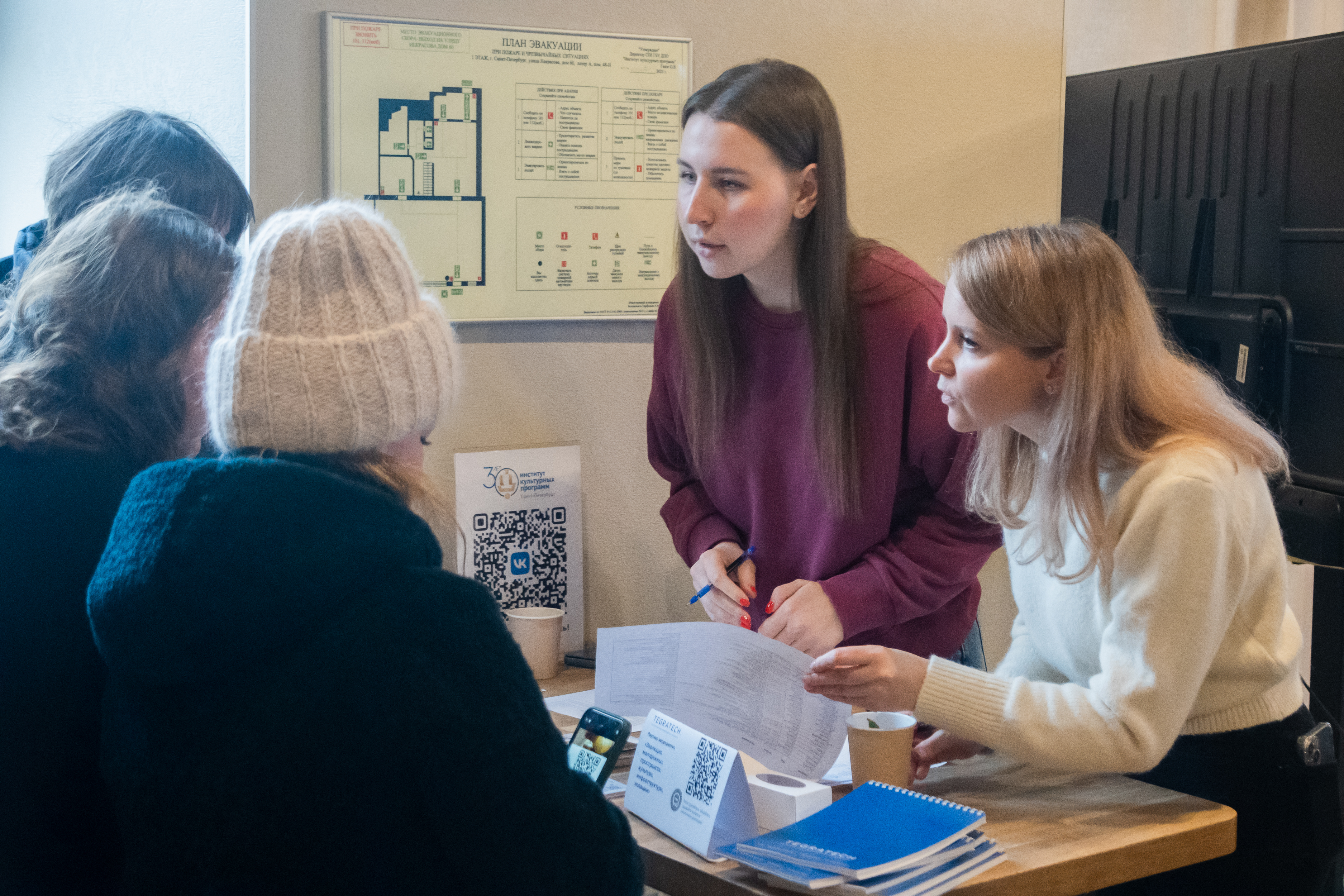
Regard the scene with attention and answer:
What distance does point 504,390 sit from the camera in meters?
1.91

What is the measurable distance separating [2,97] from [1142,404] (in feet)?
8.10

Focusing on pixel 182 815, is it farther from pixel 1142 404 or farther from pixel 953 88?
pixel 953 88

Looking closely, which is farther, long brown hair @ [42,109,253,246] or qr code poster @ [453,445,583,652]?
qr code poster @ [453,445,583,652]

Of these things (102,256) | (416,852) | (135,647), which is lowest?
(416,852)

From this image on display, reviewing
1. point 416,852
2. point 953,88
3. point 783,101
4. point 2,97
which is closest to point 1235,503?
point 783,101

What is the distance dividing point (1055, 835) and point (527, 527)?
102 cm

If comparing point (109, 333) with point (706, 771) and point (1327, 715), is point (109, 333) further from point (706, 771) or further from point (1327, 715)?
point (1327, 715)

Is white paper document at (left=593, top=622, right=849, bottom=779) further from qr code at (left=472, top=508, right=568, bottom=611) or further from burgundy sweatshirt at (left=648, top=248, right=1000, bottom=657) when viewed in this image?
qr code at (left=472, top=508, right=568, bottom=611)

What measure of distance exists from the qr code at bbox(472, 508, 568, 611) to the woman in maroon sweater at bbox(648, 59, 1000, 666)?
0.30 meters

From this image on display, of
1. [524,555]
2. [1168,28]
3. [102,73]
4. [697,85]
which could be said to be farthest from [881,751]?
[1168,28]

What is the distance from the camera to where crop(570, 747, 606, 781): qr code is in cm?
113

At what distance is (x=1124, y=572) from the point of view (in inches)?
45.4

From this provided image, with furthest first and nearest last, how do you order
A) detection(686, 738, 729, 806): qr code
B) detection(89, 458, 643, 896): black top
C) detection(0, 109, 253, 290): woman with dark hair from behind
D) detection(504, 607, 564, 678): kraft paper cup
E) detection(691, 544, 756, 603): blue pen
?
1. detection(504, 607, 564, 678): kraft paper cup
2. detection(691, 544, 756, 603): blue pen
3. detection(0, 109, 253, 290): woman with dark hair from behind
4. detection(686, 738, 729, 806): qr code
5. detection(89, 458, 643, 896): black top

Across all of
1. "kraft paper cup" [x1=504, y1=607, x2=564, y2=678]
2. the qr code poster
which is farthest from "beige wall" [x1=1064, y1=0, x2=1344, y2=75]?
"kraft paper cup" [x1=504, y1=607, x2=564, y2=678]
